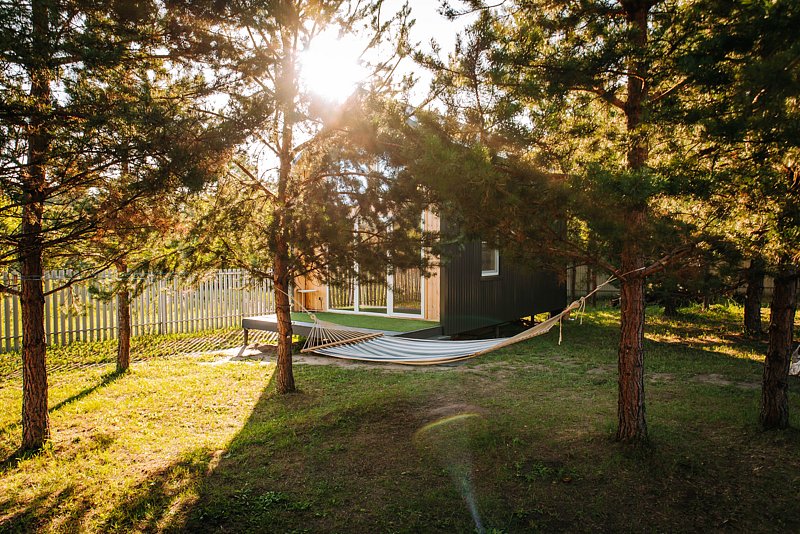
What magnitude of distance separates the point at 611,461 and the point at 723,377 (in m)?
3.54

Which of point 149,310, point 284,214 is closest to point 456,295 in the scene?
point 284,214

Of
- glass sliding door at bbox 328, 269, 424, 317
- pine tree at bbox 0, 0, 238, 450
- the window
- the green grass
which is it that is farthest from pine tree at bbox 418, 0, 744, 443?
the window

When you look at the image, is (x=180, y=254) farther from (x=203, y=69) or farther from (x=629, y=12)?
(x=629, y=12)

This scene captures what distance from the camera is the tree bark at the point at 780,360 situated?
3602 millimetres

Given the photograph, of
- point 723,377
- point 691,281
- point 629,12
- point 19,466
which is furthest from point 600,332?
point 19,466

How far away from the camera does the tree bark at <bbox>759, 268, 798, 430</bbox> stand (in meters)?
3.60

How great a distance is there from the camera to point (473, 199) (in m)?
2.80

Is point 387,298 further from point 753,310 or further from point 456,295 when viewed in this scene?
point 753,310

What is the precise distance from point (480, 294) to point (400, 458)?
5.79 meters

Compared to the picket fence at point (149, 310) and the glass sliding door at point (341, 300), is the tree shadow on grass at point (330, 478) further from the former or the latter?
the glass sliding door at point (341, 300)

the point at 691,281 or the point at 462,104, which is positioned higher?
the point at 462,104

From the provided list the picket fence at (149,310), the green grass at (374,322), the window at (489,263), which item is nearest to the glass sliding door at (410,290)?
the green grass at (374,322)

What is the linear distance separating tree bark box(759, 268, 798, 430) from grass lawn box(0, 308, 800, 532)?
14cm

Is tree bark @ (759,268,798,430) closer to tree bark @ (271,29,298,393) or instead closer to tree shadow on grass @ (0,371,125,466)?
tree bark @ (271,29,298,393)
